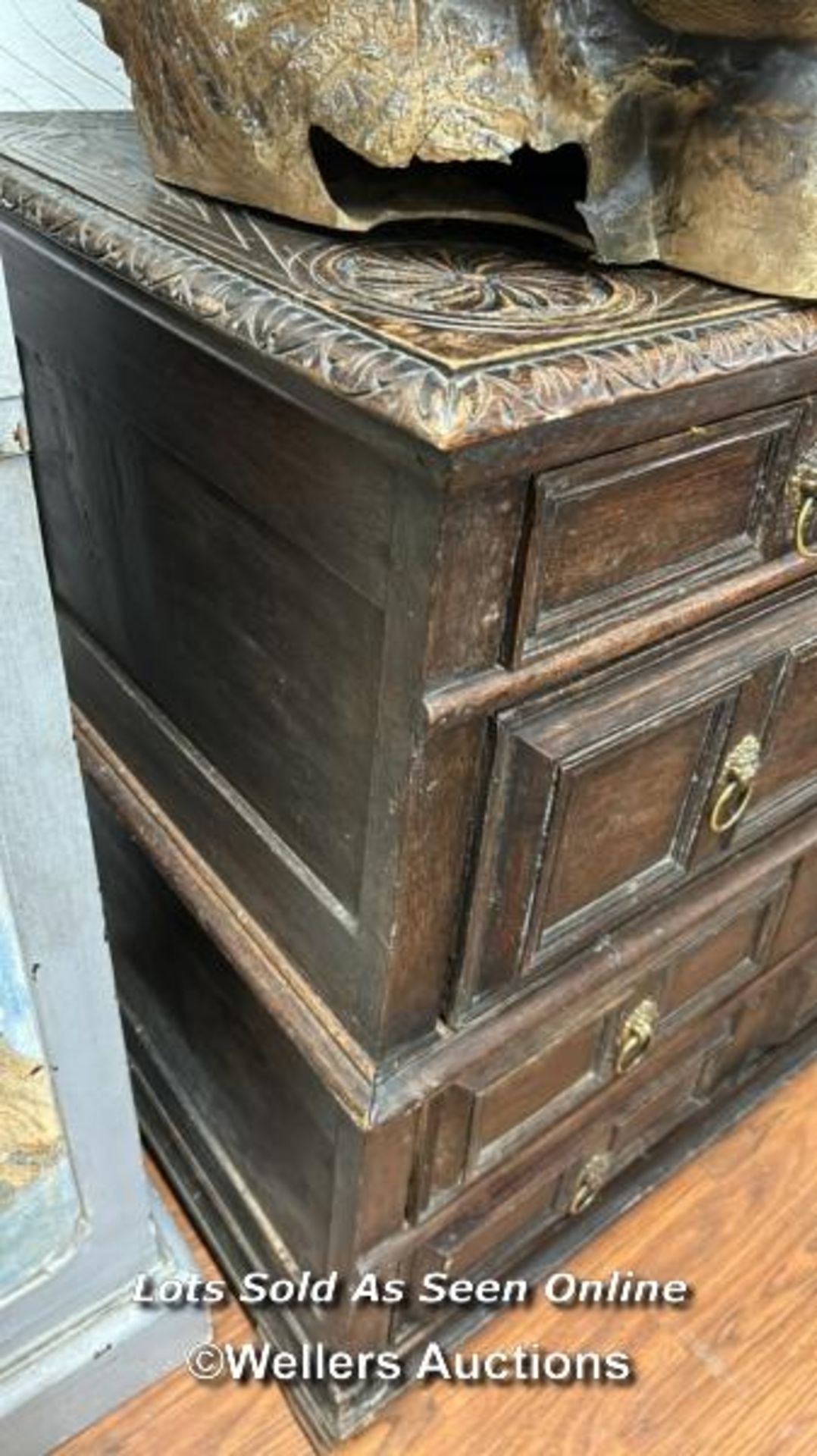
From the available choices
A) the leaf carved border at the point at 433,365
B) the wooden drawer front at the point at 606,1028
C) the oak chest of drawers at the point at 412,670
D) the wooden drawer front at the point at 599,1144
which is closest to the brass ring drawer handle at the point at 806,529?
the oak chest of drawers at the point at 412,670

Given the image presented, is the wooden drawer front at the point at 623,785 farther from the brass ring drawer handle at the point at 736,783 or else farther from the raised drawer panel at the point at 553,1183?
the raised drawer panel at the point at 553,1183

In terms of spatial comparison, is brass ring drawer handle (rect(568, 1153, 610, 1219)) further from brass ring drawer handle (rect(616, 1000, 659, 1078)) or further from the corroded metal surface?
the corroded metal surface

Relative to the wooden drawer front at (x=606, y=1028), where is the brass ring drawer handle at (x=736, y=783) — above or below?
above

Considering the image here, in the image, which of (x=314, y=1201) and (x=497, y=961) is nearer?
(x=497, y=961)

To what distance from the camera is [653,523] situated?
0.59 meters

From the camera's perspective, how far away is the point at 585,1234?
114 cm

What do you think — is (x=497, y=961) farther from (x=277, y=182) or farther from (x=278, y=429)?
(x=277, y=182)

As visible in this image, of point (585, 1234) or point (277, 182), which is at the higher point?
point (277, 182)

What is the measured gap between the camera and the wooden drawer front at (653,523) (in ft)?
1.79

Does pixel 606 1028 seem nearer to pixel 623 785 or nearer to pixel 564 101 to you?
pixel 623 785

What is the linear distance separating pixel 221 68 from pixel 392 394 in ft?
0.92

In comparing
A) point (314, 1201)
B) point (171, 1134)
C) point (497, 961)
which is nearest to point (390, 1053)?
point (497, 961)

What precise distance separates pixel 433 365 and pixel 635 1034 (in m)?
0.66

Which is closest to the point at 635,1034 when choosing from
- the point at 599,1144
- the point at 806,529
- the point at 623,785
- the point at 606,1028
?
the point at 606,1028
